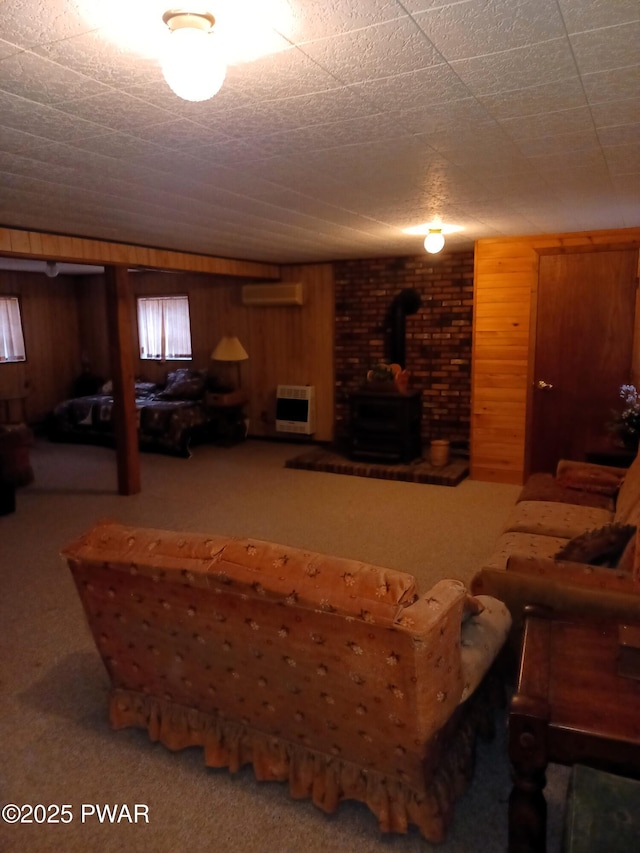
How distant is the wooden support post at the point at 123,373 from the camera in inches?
206

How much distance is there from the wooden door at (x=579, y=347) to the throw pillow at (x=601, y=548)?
288 centimetres

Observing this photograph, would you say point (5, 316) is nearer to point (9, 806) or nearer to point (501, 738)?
point (9, 806)

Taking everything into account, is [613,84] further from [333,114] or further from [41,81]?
[41,81]

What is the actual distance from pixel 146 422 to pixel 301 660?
581 centimetres

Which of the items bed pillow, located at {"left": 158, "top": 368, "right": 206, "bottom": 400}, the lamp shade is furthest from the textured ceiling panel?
bed pillow, located at {"left": 158, "top": 368, "right": 206, "bottom": 400}

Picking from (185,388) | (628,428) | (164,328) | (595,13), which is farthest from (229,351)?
(595,13)

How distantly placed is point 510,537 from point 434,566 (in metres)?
0.72

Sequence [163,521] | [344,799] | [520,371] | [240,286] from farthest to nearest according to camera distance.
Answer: [240,286], [520,371], [163,521], [344,799]

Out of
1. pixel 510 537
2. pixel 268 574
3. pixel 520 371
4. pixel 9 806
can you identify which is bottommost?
pixel 9 806

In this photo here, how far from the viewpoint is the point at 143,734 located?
227 cm

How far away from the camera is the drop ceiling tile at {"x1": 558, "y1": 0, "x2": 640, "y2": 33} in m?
1.34

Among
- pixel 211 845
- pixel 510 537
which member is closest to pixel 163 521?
pixel 510 537

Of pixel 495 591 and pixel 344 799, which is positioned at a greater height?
pixel 495 591

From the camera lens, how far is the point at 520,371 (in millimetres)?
5438
